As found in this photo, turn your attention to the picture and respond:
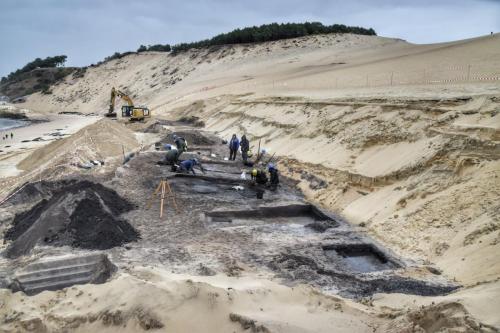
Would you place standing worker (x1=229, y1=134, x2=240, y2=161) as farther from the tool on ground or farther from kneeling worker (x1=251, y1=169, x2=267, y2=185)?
the tool on ground

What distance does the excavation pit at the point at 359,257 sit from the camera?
30.5ft

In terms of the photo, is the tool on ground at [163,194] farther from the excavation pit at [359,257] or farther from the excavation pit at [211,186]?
the excavation pit at [359,257]

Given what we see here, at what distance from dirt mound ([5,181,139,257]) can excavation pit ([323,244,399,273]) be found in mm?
4480

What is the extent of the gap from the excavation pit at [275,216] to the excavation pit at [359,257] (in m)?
1.43

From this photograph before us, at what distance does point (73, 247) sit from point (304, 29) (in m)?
63.5

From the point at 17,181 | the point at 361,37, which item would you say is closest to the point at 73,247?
the point at 17,181

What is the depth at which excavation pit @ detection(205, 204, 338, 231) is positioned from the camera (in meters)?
12.1

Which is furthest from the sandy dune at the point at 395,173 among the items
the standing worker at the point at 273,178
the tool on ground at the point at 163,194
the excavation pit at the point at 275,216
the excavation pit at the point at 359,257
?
the tool on ground at the point at 163,194

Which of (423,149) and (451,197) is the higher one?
(423,149)

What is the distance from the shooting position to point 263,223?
12008 millimetres

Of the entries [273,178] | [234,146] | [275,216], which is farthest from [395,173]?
[234,146]

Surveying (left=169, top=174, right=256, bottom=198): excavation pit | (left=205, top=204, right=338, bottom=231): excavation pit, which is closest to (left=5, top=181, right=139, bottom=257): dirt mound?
(left=205, top=204, right=338, bottom=231): excavation pit

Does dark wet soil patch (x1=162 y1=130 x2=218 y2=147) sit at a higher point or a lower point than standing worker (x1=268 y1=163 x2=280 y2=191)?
higher

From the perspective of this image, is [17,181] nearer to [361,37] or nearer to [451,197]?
[451,197]
